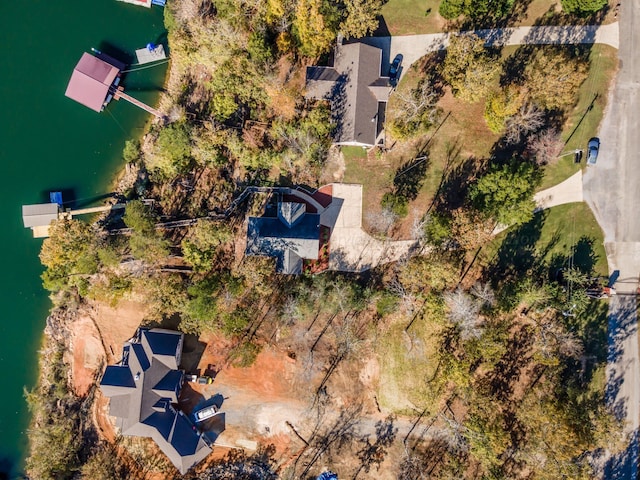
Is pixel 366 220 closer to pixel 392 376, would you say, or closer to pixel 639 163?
pixel 392 376

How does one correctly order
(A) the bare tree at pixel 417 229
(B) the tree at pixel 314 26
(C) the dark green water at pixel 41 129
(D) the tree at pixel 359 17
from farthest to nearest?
(C) the dark green water at pixel 41 129 → (A) the bare tree at pixel 417 229 → (D) the tree at pixel 359 17 → (B) the tree at pixel 314 26

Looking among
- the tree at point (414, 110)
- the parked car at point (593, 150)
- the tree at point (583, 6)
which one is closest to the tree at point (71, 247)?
the tree at point (414, 110)

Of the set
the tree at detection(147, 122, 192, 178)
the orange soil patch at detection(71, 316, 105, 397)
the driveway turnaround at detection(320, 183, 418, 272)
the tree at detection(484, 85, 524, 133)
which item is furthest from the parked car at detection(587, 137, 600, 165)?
the orange soil patch at detection(71, 316, 105, 397)

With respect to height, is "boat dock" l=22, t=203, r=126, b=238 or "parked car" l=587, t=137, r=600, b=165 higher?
"parked car" l=587, t=137, r=600, b=165

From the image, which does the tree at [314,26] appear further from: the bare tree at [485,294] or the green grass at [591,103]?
the bare tree at [485,294]

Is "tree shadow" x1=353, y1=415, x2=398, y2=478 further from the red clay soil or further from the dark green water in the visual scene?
the dark green water

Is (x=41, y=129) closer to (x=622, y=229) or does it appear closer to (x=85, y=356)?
(x=85, y=356)
